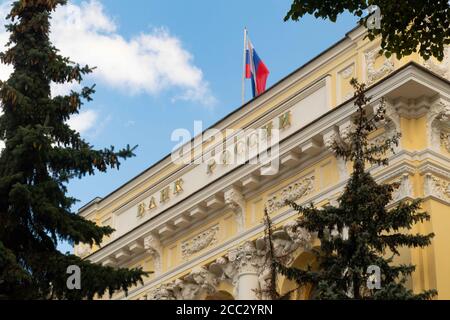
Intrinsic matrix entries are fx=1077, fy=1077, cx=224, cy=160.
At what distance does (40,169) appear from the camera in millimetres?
17969

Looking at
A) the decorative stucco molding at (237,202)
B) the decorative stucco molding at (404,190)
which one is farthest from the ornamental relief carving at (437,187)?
the decorative stucco molding at (237,202)

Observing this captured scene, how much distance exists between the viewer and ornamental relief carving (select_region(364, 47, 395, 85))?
23.2 m

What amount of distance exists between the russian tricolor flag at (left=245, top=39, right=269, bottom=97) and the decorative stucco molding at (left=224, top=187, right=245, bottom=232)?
4.21 meters

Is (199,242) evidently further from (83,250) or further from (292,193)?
(83,250)

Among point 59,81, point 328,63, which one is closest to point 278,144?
point 328,63

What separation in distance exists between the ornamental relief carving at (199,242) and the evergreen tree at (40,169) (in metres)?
8.74

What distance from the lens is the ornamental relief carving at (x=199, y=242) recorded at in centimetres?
2688

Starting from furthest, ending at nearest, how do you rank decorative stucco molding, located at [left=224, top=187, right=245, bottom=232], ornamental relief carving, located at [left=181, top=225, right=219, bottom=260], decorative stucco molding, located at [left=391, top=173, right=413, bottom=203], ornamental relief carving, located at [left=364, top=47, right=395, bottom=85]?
ornamental relief carving, located at [left=181, top=225, right=219, bottom=260], decorative stucco molding, located at [left=224, top=187, right=245, bottom=232], ornamental relief carving, located at [left=364, top=47, right=395, bottom=85], decorative stucco molding, located at [left=391, top=173, right=413, bottom=203]

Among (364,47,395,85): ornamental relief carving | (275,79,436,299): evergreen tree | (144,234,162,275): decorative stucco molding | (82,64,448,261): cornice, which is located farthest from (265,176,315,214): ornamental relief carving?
(275,79,436,299): evergreen tree

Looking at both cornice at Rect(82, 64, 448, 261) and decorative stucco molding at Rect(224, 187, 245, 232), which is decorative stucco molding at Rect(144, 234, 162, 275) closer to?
cornice at Rect(82, 64, 448, 261)

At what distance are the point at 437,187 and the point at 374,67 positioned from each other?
3.30 m

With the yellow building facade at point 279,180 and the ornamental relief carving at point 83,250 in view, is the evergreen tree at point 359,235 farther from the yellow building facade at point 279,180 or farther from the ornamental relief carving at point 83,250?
the ornamental relief carving at point 83,250
